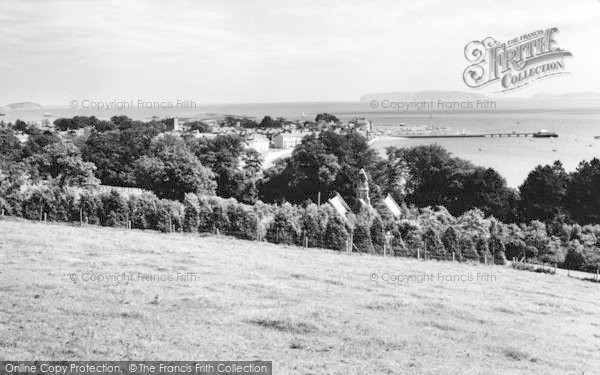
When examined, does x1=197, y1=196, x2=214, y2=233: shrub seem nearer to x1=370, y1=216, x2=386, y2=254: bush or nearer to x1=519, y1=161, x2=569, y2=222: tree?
x1=370, y1=216, x2=386, y2=254: bush

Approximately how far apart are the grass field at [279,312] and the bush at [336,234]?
20.2ft

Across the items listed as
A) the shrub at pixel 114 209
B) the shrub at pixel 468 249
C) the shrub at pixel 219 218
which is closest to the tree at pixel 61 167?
the shrub at pixel 114 209

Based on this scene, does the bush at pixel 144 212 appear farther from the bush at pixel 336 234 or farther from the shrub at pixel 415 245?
the shrub at pixel 415 245

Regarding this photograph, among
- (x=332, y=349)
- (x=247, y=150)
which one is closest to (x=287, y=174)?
(x=247, y=150)

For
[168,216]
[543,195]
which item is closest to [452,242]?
[168,216]

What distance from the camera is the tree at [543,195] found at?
52.0m

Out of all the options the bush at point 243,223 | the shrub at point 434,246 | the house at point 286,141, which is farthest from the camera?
the house at point 286,141

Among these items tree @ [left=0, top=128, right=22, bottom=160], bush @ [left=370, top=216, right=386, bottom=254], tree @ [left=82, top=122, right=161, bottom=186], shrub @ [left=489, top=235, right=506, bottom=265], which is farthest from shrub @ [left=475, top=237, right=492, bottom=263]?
tree @ [left=0, top=128, right=22, bottom=160]

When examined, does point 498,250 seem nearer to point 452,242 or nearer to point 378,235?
point 452,242

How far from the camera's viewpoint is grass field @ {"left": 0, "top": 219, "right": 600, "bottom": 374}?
43.7 feet

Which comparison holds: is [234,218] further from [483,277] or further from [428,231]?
[483,277]

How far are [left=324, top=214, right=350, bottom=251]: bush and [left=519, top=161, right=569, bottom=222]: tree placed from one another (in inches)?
985

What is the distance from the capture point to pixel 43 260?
22031 mm

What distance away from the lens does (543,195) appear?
53.2m
